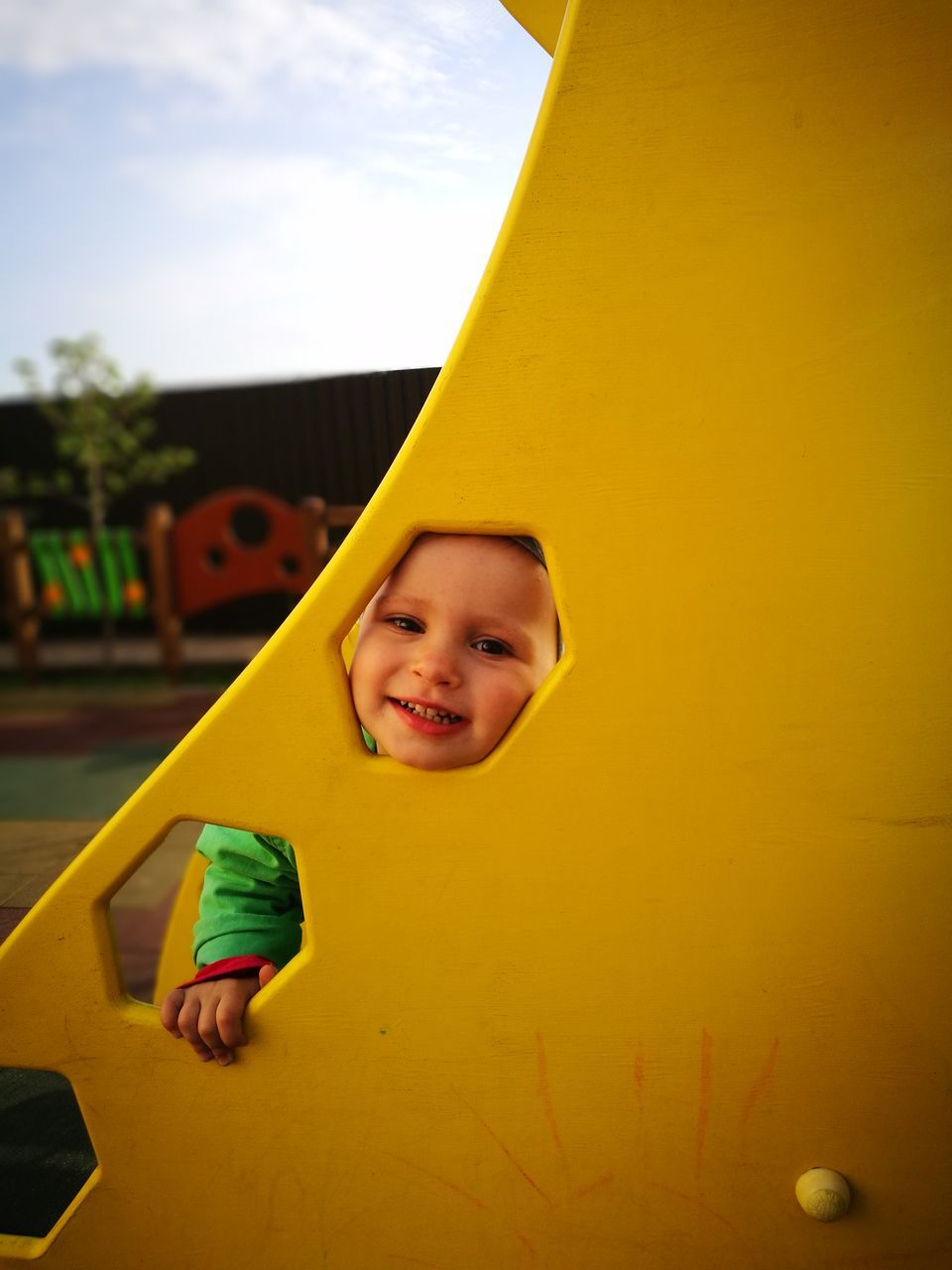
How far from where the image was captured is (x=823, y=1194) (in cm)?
56

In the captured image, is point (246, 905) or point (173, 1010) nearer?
point (173, 1010)

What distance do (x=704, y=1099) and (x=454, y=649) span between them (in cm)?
34

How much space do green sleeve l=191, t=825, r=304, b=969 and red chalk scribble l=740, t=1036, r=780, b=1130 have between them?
38 cm

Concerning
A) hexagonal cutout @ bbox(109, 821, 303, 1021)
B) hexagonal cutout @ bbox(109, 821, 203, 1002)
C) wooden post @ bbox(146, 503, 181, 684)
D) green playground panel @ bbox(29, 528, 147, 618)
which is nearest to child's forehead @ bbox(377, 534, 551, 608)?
hexagonal cutout @ bbox(109, 821, 303, 1021)

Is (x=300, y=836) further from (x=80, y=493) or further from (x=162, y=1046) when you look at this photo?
(x=80, y=493)

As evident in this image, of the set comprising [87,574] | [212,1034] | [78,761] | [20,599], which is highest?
[212,1034]

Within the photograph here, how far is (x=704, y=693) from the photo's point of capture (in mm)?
516

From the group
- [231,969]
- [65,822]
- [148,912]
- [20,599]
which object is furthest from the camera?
[20,599]

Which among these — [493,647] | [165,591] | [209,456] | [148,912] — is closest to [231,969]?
[493,647]

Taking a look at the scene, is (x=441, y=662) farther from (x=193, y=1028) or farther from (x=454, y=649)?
(x=193, y=1028)

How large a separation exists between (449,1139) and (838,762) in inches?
14.6

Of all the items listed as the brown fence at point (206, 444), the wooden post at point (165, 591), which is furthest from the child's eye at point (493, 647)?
the brown fence at point (206, 444)

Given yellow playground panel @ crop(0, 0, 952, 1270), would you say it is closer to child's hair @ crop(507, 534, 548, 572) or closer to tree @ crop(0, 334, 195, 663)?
child's hair @ crop(507, 534, 548, 572)

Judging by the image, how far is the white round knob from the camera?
558 millimetres
